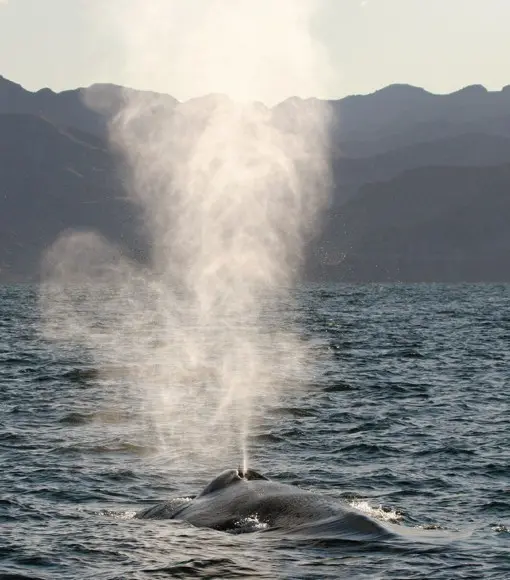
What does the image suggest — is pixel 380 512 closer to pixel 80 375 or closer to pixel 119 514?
pixel 119 514

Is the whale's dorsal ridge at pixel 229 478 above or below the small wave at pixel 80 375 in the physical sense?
below

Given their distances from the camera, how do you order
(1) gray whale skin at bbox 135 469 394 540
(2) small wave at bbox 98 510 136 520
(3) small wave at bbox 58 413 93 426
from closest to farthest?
(1) gray whale skin at bbox 135 469 394 540
(2) small wave at bbox 98 510 136 520
(3) small wave at bbox 58 413 93 426

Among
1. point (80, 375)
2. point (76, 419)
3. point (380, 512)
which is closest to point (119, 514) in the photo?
point (380, 512)

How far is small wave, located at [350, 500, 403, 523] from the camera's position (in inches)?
877

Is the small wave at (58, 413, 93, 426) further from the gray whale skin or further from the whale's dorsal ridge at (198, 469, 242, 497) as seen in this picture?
the whale's dorsal ridge at (198, 469, 242, 497)

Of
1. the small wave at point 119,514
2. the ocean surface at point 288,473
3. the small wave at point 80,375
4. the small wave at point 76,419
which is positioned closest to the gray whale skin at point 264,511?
the small wave at point 119,514

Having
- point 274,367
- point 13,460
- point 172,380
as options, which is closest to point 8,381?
point 172,380

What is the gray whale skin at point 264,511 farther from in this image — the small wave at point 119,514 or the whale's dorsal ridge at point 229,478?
the small wave at point 119,514

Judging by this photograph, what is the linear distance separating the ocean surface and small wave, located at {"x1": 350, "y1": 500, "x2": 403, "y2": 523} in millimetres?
46

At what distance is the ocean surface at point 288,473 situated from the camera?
59.7 feet

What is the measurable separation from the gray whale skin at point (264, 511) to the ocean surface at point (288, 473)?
44 cm

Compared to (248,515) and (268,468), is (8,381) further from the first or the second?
(248,515)

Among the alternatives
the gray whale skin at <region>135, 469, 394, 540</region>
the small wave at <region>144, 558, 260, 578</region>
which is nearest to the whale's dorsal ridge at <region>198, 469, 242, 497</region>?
the gray whale skin at <region>135, 469, 394, 540</region>

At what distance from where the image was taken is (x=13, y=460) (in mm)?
28656
